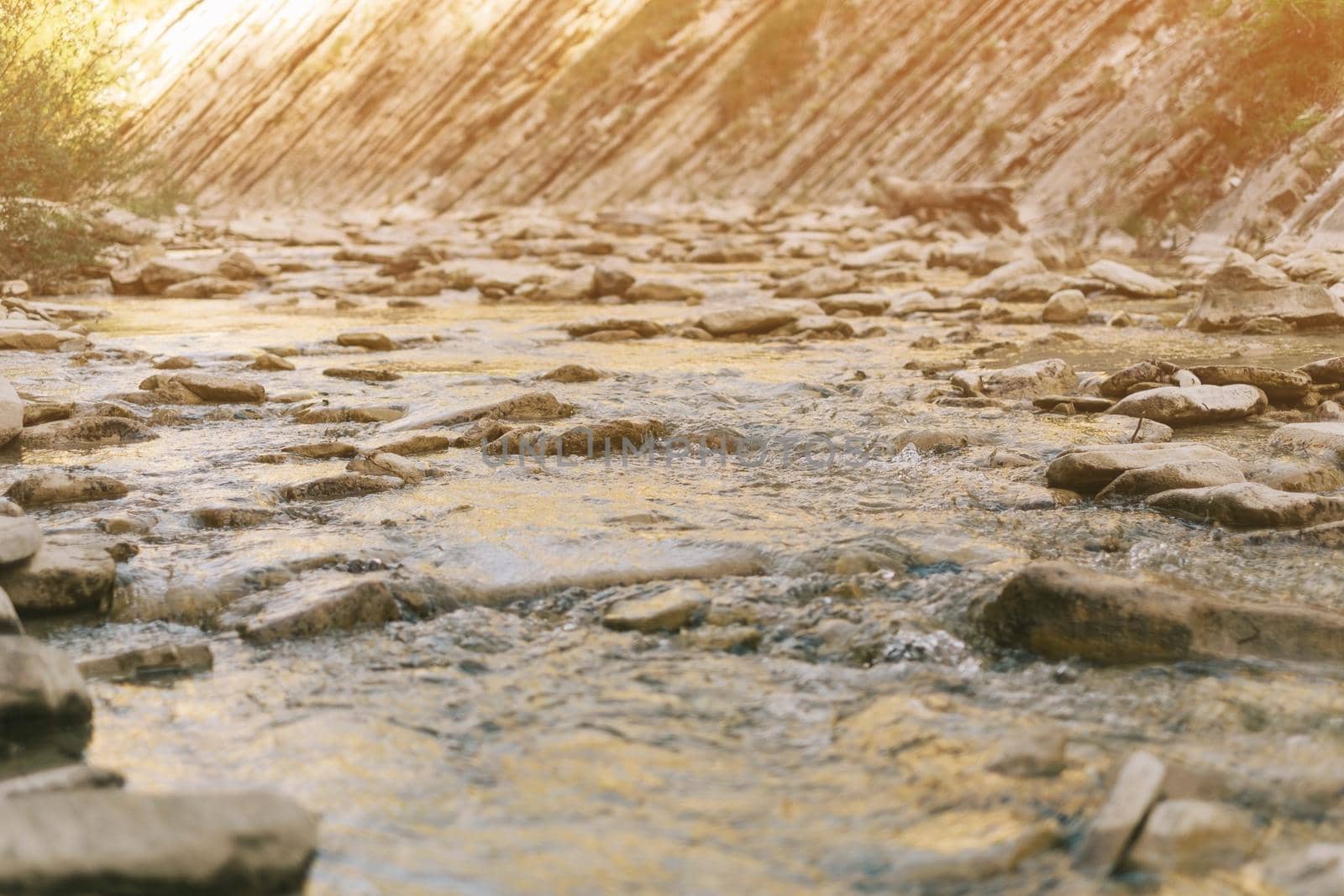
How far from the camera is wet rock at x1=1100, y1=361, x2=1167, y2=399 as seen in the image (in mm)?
5492

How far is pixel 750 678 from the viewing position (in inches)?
96.7

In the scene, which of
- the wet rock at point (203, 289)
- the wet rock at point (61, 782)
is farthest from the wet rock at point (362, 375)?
the wet rock at point (203, 289)

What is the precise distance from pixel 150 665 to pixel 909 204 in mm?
18861

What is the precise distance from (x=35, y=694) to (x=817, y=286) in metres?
8.91

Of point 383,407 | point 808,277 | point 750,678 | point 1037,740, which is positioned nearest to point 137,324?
point 383,407

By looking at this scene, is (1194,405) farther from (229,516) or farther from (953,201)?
(953,201)

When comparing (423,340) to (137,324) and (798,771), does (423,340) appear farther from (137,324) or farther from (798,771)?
(798,771)

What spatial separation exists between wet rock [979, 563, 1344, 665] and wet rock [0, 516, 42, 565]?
2.15m

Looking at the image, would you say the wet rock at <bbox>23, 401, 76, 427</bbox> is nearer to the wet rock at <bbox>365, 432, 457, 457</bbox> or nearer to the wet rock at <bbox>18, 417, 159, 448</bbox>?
the wet rock at <bbox>18, 417, 159, 448</bbox>

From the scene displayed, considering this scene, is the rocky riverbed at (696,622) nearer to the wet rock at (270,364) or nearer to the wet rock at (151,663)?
the wet rock at (151,663)

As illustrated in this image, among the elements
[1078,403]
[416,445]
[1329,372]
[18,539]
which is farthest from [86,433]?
[1329,372]

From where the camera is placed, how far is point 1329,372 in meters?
5.30

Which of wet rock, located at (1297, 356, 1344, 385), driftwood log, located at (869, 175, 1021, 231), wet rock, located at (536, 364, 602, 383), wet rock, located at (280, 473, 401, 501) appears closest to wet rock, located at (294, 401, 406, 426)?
wet rock, located at (536, 364, 602, 383)

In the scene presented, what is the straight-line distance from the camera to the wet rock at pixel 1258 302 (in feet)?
24.3
